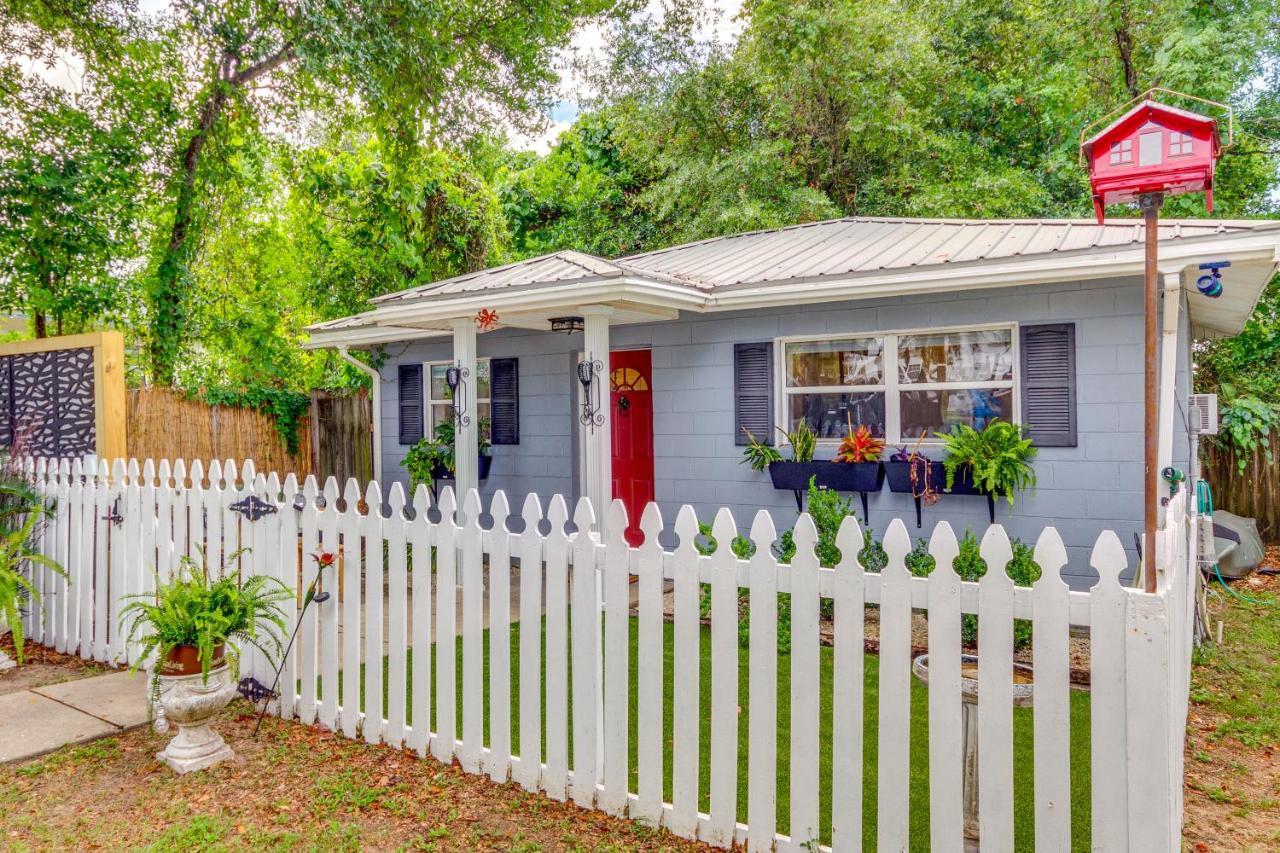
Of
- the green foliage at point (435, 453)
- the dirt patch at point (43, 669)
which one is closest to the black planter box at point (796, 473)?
the green foliage at point (435, 453)

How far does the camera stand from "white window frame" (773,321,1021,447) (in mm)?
6129

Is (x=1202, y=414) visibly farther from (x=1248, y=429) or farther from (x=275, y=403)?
(x=275, y=403)

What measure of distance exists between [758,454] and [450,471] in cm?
359

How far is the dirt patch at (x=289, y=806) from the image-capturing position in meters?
2.84

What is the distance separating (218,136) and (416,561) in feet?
30.3

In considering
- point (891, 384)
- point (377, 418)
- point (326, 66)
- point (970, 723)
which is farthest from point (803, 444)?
point (326, 66)

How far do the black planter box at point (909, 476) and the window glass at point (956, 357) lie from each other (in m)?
0.69

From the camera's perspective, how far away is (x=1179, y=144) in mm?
2277

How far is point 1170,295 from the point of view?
539 centimetres

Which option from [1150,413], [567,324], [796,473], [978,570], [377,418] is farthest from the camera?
[377,418]

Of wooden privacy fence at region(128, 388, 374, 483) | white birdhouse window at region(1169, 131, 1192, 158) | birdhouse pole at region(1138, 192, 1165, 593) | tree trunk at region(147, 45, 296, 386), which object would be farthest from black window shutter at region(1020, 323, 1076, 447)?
tree trunk at region(147, 45, 296, 386)

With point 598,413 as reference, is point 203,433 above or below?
below

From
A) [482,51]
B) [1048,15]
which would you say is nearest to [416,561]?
[482,51]

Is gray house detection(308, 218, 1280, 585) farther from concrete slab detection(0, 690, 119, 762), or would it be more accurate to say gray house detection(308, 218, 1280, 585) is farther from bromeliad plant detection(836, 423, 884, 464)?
concrete slab detection(0, 690, 119, 762)
